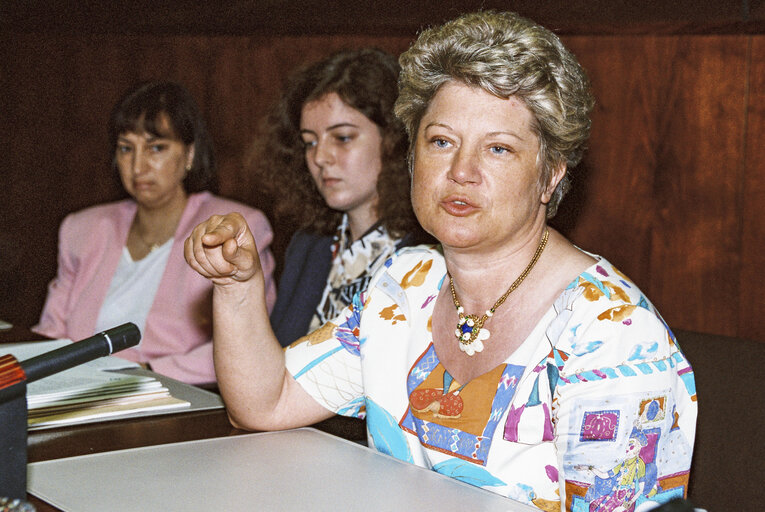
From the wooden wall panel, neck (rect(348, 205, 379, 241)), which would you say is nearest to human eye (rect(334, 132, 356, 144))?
neck (rect(348, 205, 379, 241))

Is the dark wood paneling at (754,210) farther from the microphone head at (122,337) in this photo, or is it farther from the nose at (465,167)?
the microphone head at (122,337)

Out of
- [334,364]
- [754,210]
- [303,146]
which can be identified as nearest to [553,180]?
[334,364]

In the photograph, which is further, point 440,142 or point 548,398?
point 440,142

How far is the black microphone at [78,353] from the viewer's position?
2.60ft

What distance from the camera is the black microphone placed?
0.79m

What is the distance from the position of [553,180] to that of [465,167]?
17 centimetres

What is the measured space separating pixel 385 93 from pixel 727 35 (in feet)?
2.93

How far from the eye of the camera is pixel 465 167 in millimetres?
1271

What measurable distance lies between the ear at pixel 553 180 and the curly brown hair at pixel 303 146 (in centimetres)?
87

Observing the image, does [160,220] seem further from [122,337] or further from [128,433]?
[122,337]

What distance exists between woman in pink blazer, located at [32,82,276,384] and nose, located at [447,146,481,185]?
1442 millimetres

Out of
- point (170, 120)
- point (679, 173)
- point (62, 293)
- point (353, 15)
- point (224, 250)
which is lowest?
point (62, 293)

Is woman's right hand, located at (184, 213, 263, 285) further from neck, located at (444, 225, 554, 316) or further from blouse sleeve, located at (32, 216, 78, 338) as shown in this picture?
blouse sleeve, located at (32, 216, 78, 338)

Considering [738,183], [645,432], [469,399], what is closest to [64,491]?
[469,399]
